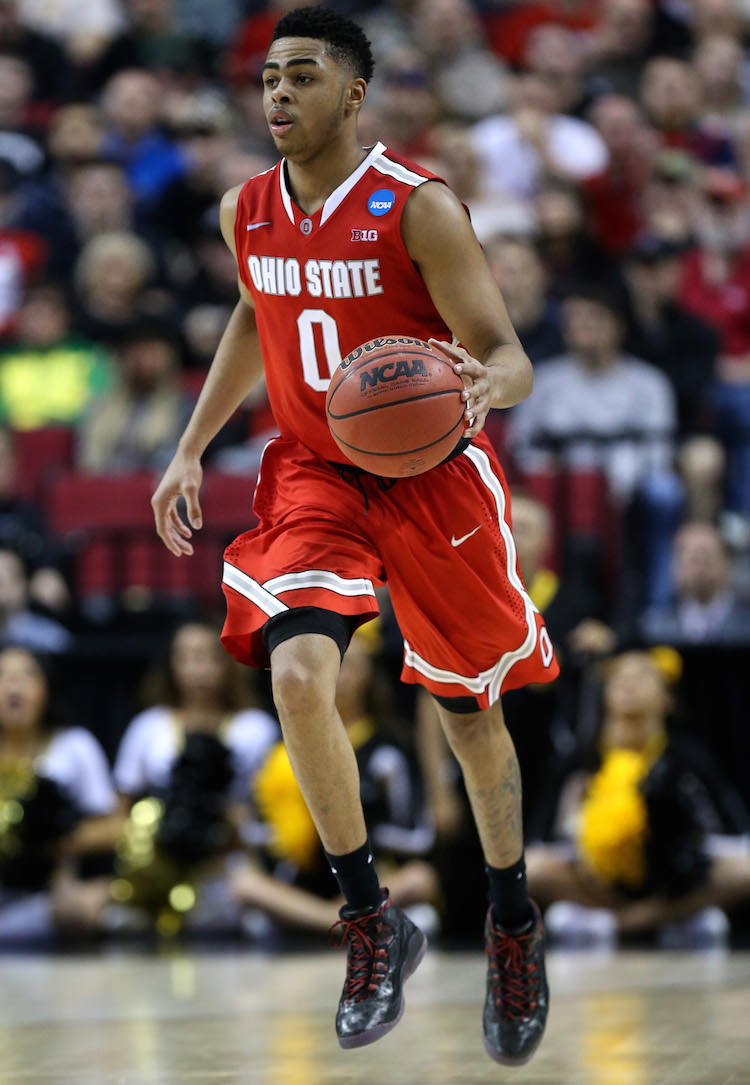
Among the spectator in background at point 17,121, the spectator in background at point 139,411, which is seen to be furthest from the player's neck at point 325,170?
the spectator in background at point 17,121

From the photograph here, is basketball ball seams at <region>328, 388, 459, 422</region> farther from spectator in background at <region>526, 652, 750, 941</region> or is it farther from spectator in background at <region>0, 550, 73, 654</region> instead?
spectator in background at <region>0, 550, 73, 654</region>

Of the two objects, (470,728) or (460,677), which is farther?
(470,728)

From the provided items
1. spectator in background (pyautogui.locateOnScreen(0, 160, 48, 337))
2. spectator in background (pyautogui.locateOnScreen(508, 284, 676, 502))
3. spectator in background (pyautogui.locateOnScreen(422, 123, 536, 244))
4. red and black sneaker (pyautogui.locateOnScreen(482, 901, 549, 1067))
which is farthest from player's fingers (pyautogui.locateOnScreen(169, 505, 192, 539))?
spectator in background (pyautogui.locateOnScreen(0, 160, 48, 337))

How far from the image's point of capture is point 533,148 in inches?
408

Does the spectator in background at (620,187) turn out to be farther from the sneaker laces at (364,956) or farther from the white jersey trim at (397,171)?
the sneaker laces at (364,956)

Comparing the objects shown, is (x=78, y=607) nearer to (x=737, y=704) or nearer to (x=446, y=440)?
(x=737, y=704)

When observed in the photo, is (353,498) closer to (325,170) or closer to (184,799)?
(325,170)

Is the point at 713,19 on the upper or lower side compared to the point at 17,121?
upper

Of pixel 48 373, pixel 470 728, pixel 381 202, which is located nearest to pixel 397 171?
pixel 381 202

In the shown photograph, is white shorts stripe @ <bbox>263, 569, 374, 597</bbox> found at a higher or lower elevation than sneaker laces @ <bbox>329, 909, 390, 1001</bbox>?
higher

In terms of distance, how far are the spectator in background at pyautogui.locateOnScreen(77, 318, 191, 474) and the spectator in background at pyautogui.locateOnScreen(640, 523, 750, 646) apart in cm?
276

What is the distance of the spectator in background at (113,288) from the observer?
985 cm

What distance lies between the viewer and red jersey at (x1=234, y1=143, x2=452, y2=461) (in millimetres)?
Result: 3916

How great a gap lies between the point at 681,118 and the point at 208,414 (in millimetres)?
7292
